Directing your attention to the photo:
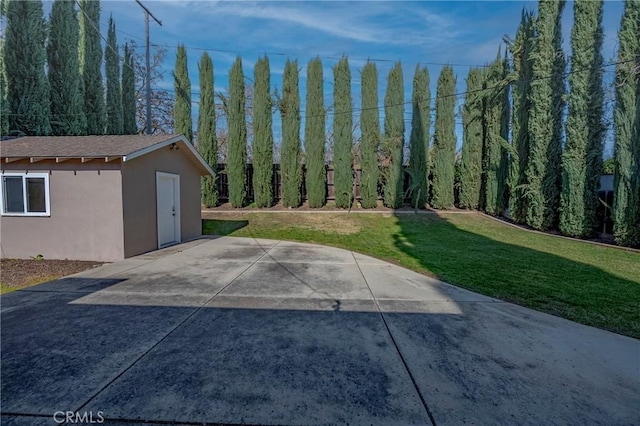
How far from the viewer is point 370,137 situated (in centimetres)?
1495

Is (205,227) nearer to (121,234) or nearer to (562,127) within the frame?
(121,234)

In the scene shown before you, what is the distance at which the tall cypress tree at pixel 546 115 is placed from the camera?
10.5 metres

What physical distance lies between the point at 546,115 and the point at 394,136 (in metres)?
5.78

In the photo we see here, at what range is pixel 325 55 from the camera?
1512cm

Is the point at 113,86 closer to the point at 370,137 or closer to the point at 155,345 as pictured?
the point at 370,137

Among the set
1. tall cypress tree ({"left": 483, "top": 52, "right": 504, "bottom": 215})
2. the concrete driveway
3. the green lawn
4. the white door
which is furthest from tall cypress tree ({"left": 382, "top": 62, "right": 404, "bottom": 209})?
the concrete driveway

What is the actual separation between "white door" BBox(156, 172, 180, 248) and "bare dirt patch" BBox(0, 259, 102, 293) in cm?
214

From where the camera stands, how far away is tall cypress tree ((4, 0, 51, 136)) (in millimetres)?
11062

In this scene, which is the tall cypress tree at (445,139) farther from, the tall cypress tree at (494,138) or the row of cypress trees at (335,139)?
the tall cypress tree at (494,138)

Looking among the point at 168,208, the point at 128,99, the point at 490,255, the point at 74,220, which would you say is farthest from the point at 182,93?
the point at 490,255

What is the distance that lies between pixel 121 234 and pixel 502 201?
1363 centimetres

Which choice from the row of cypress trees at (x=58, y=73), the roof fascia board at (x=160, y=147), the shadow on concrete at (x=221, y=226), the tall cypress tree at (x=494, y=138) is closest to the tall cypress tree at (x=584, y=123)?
the tall cypress tree at (x=494, y=138)

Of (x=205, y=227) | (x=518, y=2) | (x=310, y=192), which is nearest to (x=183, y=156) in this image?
(x=205, y=227)

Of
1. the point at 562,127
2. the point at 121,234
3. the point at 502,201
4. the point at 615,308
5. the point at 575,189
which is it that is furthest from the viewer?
the point at 502,201
